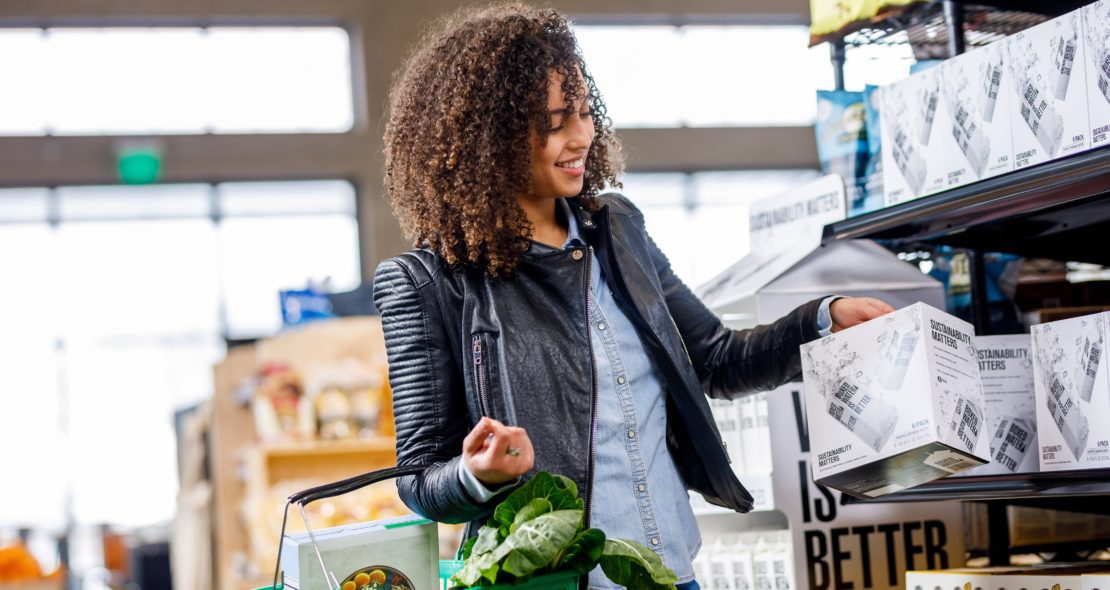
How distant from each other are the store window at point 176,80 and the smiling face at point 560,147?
968 cm

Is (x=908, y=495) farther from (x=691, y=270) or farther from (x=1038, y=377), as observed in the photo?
(x=691, y=270)

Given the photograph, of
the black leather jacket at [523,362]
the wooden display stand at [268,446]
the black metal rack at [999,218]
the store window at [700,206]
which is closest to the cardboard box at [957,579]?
the black metal rack at [999,218]

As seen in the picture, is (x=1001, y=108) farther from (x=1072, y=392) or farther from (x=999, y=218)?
(x=1072, y=392)

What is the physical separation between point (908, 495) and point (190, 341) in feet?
33.2

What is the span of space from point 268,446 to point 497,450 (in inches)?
150

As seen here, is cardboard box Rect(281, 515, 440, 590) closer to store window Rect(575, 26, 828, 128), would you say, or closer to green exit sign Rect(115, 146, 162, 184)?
green exit sign Rect(115, 146, 162, 184)

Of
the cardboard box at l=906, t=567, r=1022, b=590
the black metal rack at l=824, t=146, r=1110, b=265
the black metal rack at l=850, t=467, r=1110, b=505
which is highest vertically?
the black metal rack at l=824, t=146, r=1110, b=265

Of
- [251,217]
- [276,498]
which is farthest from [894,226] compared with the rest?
[251,217]

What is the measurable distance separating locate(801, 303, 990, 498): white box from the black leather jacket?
7.3 inches

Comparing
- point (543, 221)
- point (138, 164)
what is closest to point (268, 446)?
point (543, 221)

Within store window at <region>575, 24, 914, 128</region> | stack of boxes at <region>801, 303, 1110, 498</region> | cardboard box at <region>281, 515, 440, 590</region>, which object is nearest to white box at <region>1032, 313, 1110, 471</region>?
stack of boxes at <region>801, 303, 1110, 498</region>

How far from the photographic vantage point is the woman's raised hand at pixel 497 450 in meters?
1.45

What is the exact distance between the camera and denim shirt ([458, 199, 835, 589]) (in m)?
1.76

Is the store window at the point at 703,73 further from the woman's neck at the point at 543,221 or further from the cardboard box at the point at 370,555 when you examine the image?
the cardboard box at the point at 370,555
